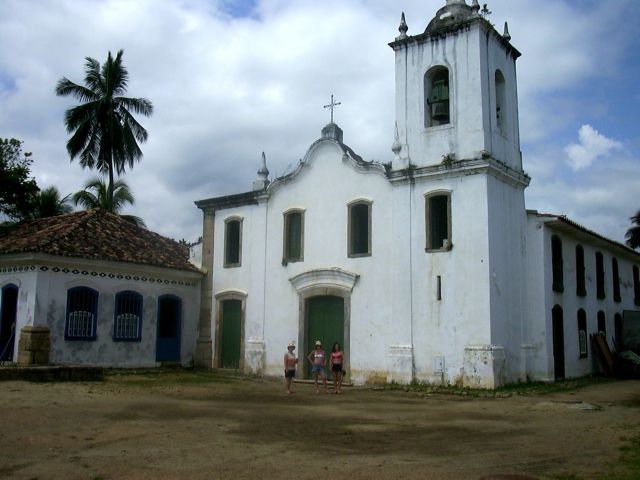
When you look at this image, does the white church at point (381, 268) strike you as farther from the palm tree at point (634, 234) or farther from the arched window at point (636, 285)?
the palm tree at point (634, 234)

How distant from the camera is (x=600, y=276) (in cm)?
2338

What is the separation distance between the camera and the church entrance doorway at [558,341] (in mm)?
18844

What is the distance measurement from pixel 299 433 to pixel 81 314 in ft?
37.6

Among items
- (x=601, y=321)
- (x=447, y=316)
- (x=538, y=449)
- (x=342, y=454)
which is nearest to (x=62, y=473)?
(x=342, y=454)

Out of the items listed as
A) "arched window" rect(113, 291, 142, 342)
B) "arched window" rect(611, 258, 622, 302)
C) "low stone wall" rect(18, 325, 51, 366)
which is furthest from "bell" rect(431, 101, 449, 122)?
"low stone wall" rect(18, 325, 51, 366)

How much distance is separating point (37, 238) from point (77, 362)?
385 centimetres

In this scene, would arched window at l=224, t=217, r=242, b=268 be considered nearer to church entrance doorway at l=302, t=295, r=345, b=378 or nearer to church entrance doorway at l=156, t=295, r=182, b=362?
church entrance doorway at l=156, t=295, r=182, b=362

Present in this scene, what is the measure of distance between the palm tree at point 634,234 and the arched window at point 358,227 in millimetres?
32946

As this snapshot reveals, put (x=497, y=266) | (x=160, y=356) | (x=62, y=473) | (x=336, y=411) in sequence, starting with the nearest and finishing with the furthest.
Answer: (x=62, y=473) < (x=336, y=411) < (x=497, y=266) < (x=160, y=356)

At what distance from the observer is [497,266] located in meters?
16.9

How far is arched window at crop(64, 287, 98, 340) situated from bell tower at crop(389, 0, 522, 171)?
9.67 meters

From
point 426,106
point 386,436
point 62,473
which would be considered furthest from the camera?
point 426,106

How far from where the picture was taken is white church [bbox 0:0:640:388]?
17.0 meters

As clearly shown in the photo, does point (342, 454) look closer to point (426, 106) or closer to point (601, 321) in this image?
point (426, 106)
